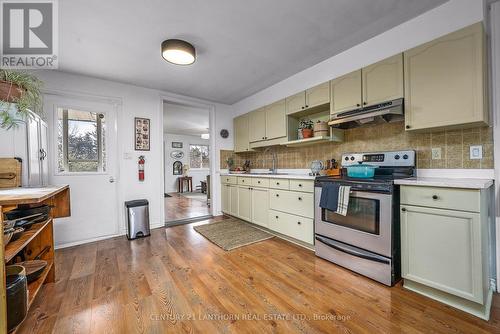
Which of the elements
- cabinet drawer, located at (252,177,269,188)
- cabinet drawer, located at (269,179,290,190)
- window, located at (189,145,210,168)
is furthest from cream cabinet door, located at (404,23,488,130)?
window, located at (189,145,210,168)

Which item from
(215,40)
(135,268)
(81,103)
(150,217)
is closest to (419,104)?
(215,40)

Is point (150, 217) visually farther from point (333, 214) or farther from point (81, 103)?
point (333, 214)

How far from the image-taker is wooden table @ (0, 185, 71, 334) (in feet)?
3.49

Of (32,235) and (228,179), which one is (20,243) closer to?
(32,235)

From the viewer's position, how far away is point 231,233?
10.3 feet

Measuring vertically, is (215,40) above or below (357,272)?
above

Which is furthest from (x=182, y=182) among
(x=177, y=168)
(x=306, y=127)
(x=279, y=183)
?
(x=306, y=127)

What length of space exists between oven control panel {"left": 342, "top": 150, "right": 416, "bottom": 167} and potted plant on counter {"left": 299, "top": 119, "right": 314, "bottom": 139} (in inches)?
23.2

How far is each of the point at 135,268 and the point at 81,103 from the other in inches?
99.1

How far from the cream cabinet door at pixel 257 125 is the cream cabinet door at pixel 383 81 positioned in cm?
174

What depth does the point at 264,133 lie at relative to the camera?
363 cm

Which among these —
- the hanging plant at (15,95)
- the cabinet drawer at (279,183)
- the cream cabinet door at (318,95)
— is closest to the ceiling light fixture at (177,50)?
the hanging plant at (15,95)

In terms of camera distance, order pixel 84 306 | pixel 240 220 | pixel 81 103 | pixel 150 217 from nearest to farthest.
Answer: pixel 84 306
pixel 81 103
pixel 150 217
pixel 240 220

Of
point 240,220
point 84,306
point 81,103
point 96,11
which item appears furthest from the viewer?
point 240,220
